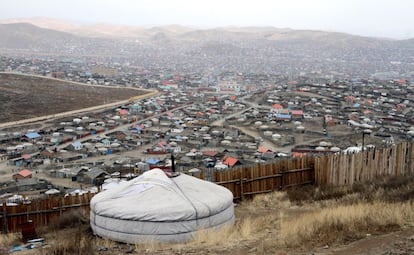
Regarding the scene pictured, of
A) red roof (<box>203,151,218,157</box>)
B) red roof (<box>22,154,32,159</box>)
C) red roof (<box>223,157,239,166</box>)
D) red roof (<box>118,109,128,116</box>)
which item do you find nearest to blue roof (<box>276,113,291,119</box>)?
red roof (<box>203,151,218,157</box>)

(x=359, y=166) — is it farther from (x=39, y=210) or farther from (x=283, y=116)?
(x=283, y=116)

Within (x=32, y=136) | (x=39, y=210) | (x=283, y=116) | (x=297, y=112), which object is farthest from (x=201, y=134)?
(x=39, y=210)

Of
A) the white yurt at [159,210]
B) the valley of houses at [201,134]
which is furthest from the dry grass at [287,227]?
the valley of houses at [201,134]

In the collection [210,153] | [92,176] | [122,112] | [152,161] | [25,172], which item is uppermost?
[92,176]

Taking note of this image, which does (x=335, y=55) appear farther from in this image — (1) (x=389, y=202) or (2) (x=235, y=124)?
(1) (x=389, y=202)

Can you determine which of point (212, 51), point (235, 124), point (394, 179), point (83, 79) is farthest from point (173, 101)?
point (212, 51)

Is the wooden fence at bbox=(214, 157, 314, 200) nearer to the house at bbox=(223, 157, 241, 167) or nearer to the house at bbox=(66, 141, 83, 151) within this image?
the house at bbox=(223, 157, 241, 167)

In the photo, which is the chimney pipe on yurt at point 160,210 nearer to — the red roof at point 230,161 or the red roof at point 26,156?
the red roof at point 230,161
